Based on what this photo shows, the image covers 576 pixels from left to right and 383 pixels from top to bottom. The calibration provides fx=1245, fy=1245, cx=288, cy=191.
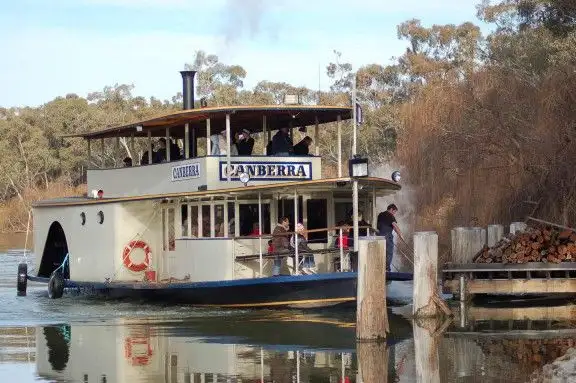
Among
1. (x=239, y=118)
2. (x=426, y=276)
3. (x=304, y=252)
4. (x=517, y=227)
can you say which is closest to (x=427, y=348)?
(x=426, y=276)

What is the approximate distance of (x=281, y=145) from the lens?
949 inches

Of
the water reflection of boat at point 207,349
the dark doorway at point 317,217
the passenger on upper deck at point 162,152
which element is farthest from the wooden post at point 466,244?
the passenger on upper deck at point 162,152

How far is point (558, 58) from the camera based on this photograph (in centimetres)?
3534

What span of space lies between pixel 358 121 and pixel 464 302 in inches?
154

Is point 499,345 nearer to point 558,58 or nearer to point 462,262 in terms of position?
point 462,262

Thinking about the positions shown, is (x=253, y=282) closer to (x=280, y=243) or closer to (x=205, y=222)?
(x=280, y=243)

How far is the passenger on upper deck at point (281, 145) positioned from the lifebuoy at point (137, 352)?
5269 millimetres

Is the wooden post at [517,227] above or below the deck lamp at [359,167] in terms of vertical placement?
below

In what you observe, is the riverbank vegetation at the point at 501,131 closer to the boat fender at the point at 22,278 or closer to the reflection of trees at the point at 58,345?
the boat fender at the point at 22,278

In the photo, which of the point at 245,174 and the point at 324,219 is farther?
the point at 324,219

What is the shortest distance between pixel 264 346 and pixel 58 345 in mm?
3498

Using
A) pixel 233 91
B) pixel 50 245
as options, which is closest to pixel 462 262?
pixel 50 245

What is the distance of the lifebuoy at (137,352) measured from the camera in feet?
59.1

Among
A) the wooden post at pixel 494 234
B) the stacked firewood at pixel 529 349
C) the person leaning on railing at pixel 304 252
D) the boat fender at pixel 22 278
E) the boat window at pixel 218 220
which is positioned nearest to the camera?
the stacked firewood at pixel 529 349
